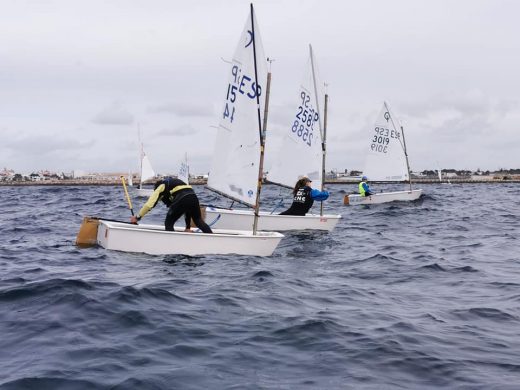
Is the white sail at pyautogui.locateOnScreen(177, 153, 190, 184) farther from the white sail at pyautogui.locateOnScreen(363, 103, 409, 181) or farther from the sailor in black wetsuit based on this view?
the sailor in black wetsuit

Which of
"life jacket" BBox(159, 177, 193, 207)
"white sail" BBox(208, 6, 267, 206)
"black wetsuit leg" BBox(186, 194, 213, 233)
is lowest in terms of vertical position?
"black wetsuit leg" BBox(186, 194, 213, 233)

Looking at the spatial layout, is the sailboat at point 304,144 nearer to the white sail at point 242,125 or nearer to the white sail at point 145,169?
the white sail at point 242,125

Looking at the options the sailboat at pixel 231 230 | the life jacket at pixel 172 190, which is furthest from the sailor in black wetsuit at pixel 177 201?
the sailboat at pixel 231 230

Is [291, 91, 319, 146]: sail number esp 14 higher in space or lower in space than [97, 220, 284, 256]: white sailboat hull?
higher

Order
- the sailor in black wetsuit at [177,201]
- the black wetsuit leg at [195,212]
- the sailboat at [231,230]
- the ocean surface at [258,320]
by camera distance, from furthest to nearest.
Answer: the black wetsuit leg at [195,212] < the sailor in black wetsuit at [177,201] < the sailboat at [231,230] < the ocean surface at [258,320]

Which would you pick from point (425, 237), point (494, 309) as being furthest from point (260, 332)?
point (425, 237)

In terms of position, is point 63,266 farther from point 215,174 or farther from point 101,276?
point 215,174

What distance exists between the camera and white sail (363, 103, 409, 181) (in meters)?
35.9

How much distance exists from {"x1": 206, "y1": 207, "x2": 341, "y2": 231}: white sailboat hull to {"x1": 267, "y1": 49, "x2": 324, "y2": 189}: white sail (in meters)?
3.63

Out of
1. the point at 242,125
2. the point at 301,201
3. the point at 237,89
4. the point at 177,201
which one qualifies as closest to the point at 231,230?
the point at 177,201

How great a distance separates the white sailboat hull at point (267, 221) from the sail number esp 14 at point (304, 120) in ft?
14.5

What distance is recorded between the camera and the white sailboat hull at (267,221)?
678 inches

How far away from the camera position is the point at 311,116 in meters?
21.2

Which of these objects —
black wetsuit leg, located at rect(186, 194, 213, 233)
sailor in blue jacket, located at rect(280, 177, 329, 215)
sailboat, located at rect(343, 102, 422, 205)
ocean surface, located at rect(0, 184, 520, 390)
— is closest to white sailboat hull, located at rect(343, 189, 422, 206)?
sailboat, located at rect(343, 102, 422, 205)
